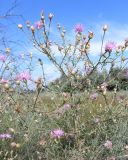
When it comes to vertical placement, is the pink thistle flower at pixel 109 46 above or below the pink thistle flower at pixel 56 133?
above

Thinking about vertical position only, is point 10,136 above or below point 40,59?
below

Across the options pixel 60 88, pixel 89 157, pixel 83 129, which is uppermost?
pixel 60 88

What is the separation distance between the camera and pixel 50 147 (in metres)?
3.94

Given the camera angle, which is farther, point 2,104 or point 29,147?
point 2,104

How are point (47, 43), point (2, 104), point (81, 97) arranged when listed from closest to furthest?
point (47, 43), point (81, 97), point (2, 104)

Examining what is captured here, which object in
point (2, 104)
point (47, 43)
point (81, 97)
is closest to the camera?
point (47, 43)

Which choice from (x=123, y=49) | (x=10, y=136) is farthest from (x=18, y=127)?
(x=123, y=49)

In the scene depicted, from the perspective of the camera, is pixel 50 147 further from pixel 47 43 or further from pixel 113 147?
pixel 47 43

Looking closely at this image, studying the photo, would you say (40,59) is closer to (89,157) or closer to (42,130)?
(42,130)

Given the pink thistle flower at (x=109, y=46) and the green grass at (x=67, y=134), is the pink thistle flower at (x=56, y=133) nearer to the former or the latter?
the green grass at (x=67, y=134)

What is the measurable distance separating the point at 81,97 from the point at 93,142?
366mm

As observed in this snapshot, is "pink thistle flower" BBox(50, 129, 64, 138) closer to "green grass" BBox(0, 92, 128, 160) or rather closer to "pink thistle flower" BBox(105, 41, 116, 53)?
"green grass" BBox(0, 92, 128, 160)

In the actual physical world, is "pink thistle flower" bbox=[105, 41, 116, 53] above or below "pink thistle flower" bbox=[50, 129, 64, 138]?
above

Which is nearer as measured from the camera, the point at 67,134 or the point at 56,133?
the point at 56,133
